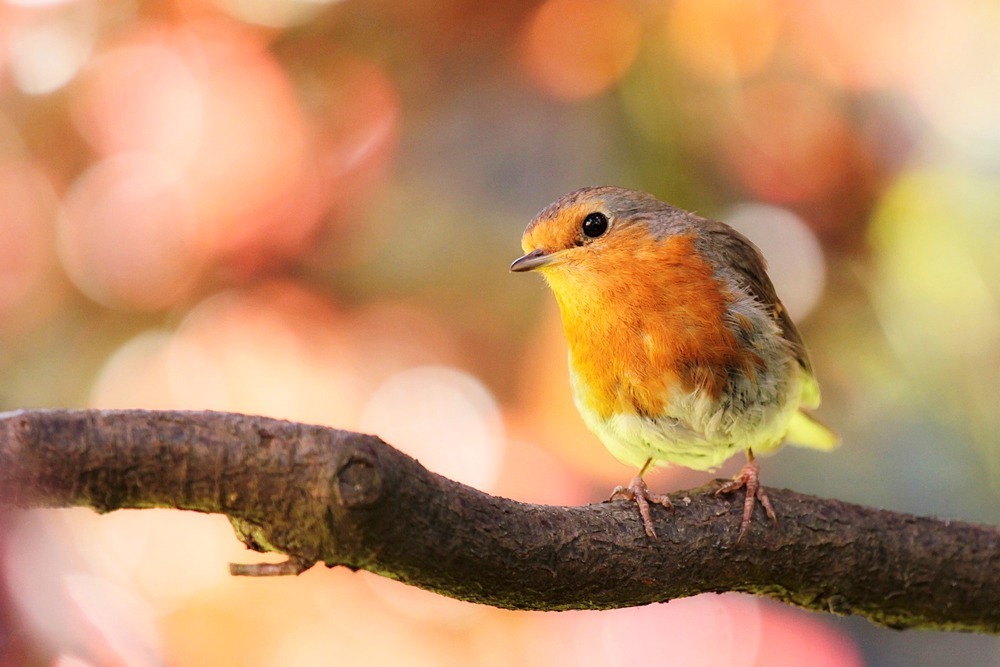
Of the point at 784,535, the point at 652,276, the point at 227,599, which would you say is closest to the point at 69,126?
the point at 227,599

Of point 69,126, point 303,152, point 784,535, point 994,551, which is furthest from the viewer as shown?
point 303,152

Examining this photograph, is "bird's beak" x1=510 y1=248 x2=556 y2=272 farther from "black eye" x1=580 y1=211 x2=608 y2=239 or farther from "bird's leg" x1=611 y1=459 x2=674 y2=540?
"bird's leg" x1=611 y1=459 x2=674 y2=540

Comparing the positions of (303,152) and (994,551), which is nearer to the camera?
(994,551)

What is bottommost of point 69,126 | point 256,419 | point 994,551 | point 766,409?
point 256,419

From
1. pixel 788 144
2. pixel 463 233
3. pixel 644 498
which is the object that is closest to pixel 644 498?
pixel 644 498

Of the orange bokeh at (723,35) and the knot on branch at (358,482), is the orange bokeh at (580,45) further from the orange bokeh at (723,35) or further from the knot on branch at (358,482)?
the knot on branch at (358,482)

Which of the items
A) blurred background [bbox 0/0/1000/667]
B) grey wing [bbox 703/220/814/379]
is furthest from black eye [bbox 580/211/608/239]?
blurred background [bbox 0/0/1000/667]

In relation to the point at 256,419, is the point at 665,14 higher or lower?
higher

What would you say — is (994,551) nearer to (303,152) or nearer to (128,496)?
(128,496)
